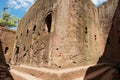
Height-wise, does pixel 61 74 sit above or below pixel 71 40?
below

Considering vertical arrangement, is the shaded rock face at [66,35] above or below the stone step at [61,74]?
above

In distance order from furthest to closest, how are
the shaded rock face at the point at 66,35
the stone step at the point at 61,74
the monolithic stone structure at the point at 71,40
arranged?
1. the shaded rock face at the point at 66,35
2. the monolithic stone structure at the point at 71,40
3. the stone step at the point at 61,74

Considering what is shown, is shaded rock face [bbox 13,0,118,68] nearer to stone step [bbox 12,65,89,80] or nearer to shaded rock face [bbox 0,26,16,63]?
stone step [bbox 12,65,89,80]

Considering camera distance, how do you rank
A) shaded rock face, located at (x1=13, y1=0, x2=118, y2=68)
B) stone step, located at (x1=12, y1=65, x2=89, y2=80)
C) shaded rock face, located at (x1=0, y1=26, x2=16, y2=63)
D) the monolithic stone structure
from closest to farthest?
1. stone step, located at (x1=12, y1=65, x2=89, y2=80)
2. the monolithic stone structure
3. shaded rock face, located at (x1=13, y1=0, x2=118, y2=68)
4. shaded rock face, located at (x1=0, y1=26, x2=16, y2=63)

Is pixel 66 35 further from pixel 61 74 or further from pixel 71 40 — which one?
pixel 61 74

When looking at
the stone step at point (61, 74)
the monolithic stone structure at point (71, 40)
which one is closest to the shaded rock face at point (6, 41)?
the monolithic stone structure at point (71, 40)

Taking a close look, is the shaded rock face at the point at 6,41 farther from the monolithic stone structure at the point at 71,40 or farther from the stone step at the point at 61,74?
the stone step at the point at 61,74

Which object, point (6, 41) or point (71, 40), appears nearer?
point (71, 40)

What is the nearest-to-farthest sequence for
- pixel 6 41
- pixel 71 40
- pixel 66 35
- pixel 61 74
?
1. pixel 61 74
2. pixel 66 35
3. pixel 71 40
4. pixel 6 41

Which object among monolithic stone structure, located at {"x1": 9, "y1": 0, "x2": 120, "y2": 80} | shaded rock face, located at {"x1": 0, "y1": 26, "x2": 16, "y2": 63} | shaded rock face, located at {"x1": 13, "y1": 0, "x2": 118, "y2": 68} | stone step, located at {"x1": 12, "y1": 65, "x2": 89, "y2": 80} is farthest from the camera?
shaded rock face, located at {"x1": 0, "y1": 26, "x2": 16, "y2": 63}

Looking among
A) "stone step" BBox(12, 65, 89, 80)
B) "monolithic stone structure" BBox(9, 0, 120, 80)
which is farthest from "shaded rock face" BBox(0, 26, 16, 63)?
"stone step" BBox(12, 65, 89, 80)

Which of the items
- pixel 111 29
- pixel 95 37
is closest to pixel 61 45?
pixel 95 37


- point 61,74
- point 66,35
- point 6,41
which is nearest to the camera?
point 61,74

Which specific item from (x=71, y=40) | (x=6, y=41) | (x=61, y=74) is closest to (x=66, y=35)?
(x=71, y=40)
